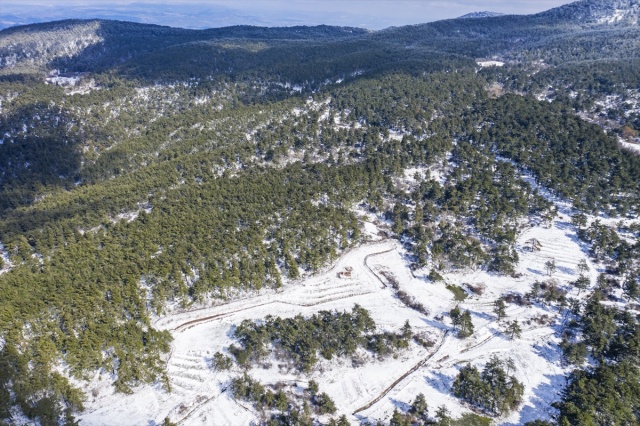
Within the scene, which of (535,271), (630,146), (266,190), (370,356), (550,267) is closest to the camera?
(370,356)

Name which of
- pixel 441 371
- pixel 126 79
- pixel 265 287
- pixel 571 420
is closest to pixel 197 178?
pixel 265 287

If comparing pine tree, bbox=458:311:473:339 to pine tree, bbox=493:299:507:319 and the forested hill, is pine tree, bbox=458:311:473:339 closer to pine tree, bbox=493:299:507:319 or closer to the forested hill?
pine tree, bbox=493:299:507:319

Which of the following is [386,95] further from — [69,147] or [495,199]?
[69,147]

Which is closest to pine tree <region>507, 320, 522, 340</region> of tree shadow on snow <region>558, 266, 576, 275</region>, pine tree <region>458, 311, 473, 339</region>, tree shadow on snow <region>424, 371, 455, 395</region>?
pine tree <region>458, 311, 473, 339</region>

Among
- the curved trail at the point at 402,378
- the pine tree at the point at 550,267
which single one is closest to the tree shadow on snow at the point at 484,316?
the curved trail at the point at 402,378

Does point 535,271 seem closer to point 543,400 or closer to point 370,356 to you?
point 543,400

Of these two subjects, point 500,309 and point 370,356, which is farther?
point 500,309

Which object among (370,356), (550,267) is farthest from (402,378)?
(550,267)
